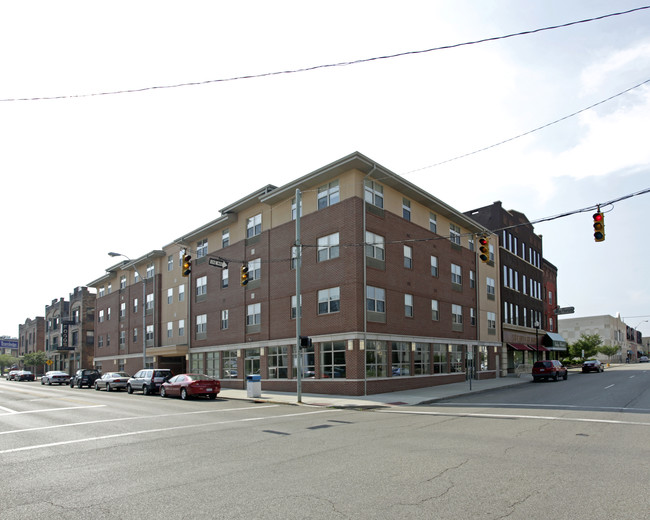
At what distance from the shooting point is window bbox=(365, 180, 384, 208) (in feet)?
91.9

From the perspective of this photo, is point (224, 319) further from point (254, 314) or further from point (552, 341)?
point (552, 341)

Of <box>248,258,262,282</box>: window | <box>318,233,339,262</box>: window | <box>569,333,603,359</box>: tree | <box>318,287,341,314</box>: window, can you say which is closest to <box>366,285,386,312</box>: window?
<box>318,287,341,314</box>: window

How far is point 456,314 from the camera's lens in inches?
1452

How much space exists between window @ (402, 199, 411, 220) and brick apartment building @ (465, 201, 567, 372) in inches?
539

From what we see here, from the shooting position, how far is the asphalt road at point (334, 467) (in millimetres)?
6434

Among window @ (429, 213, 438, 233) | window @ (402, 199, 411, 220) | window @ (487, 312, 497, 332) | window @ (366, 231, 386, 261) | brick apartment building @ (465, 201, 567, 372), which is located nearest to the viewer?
window @ (366, 231, 386, 261)

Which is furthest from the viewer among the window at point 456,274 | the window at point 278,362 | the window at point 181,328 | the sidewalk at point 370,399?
the window at point 181,328

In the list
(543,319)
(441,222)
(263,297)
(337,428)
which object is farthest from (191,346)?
(543,319)

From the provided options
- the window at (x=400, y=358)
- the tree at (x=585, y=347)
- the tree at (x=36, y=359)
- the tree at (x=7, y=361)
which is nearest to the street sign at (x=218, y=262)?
the window at (x=400, y=358)

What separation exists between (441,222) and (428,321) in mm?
8000

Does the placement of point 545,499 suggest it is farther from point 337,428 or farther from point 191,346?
point 191,346

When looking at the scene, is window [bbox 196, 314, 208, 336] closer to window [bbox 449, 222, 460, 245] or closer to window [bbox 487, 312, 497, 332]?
window [bbox 449, 222, 460, 245]

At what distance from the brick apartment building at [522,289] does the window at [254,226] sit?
21580 millimetres

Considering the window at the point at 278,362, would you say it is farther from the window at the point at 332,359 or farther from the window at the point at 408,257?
the window at the point at 408,257
